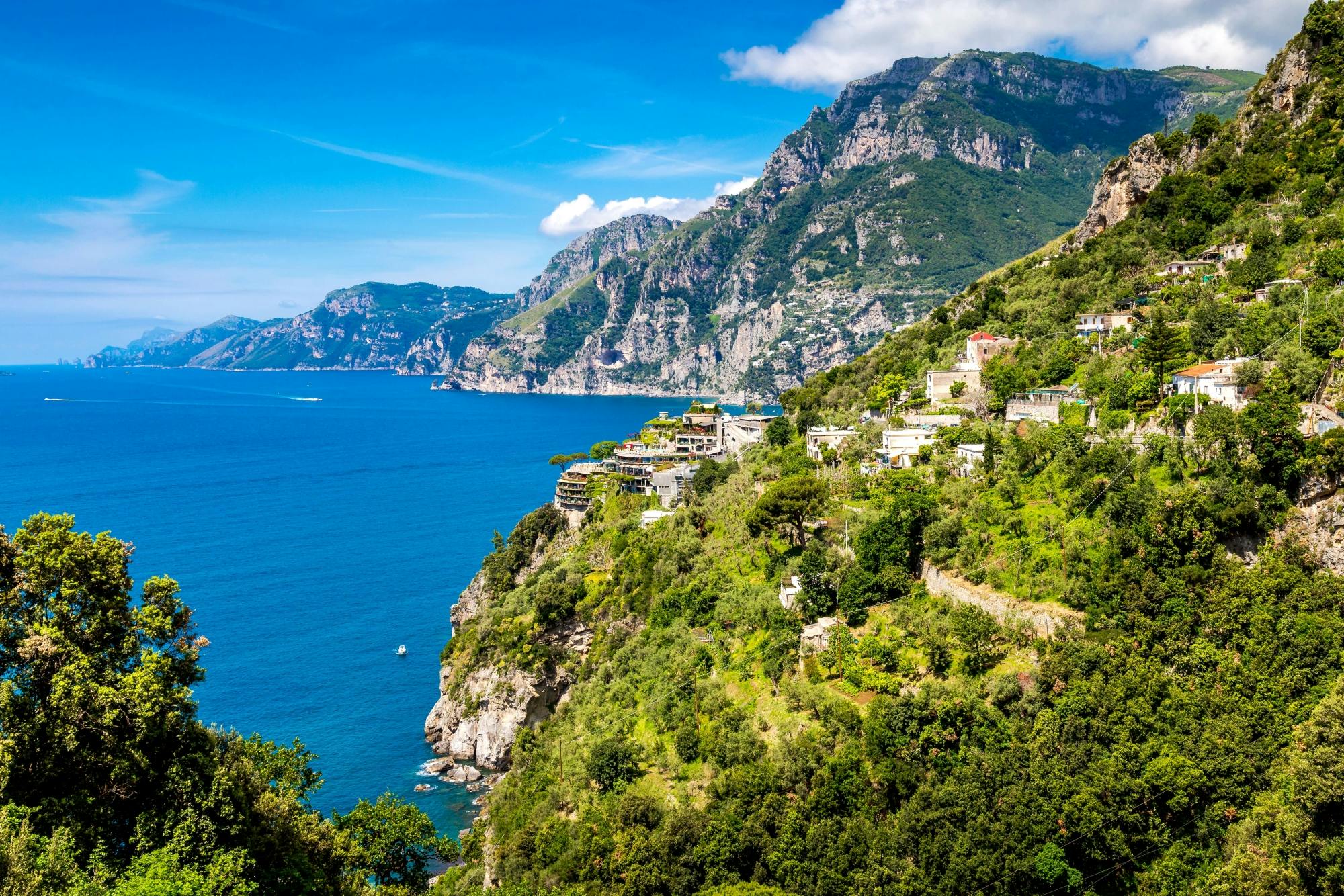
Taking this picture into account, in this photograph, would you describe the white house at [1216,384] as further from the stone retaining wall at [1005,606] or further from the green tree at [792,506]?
the green tree at [792,506]

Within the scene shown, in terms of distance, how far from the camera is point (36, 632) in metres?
19.4

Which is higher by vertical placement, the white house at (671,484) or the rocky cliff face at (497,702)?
the white house at (671,484)

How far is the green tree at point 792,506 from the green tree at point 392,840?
1916 centimetres

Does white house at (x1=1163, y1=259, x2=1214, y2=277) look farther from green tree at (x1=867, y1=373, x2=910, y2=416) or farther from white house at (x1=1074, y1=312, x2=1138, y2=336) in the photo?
green tree at (x1=867, y1=373, x2=910, y2=416)

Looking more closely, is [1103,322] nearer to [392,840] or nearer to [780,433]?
[780,433]

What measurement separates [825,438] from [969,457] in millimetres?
11215

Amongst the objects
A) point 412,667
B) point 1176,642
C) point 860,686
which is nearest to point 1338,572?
point 1176,642

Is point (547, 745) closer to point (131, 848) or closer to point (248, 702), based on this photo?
point (131, 848)

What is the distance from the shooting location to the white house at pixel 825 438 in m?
49.6

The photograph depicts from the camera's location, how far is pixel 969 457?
40469 millimetres

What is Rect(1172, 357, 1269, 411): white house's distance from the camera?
32.9 metres

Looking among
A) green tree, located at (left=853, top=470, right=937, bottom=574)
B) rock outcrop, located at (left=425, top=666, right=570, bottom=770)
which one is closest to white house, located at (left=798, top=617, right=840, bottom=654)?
green tree, located at (left=853, top=470, right=937, bottom=574)

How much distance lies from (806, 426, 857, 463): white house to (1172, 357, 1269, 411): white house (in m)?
16.9

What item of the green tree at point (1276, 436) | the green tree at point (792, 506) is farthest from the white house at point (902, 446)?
the green tree at point (1276, 436)
